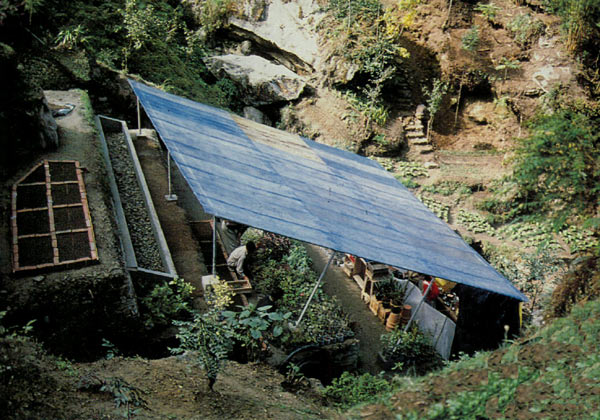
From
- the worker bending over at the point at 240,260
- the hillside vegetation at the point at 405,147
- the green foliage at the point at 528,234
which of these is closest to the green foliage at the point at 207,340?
the hillside vegetation at the point at 405,147

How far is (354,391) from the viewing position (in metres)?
5.18

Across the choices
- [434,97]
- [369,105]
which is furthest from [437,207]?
[369,105]

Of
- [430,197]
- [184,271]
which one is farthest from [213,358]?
[430,197]

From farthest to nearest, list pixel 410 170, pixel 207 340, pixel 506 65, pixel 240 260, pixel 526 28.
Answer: pixel 526 28 < pixel 506 65 < pixel 410 170 < pixel 240 260 < pixel 207 340

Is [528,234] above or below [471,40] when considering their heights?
below

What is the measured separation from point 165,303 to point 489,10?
52.4ft

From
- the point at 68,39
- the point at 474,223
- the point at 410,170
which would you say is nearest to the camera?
the point at 68,39

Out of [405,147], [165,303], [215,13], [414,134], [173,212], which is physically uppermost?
[215,13]

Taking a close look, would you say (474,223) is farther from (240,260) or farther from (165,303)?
(165,303)

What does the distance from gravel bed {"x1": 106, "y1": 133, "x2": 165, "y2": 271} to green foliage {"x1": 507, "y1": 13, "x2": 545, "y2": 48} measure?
1422 centimetres

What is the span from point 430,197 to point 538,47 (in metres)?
7.12

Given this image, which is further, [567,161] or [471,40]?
[471,40]

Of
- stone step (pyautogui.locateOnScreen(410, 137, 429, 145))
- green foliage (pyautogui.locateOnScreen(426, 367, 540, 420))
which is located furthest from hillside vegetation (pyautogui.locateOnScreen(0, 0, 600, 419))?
stone step (pyautogui.locateOnScreen(410, 137, 429, 145))

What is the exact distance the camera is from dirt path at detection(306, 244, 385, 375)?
23.0ft
